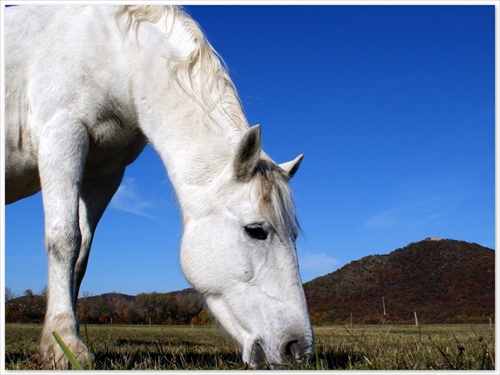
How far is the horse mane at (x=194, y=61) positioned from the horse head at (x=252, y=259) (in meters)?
0.65

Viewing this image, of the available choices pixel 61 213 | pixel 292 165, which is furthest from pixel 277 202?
pixel 61 213

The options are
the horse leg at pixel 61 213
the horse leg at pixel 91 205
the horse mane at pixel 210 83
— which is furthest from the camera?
the horse leg at pixel 91 205

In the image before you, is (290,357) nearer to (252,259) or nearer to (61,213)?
(252,259)

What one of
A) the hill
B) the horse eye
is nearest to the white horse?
the horse eye

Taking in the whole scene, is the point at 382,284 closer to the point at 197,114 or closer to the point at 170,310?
the point at 170,310

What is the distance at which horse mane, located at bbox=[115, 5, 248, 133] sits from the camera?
406cm

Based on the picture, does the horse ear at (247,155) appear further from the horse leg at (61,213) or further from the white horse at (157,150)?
the horse leg at (61,213)

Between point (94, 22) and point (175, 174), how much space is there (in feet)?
5.41

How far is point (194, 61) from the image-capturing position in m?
4.25

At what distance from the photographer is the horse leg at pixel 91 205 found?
435cm

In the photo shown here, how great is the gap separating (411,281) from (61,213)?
3008 inches

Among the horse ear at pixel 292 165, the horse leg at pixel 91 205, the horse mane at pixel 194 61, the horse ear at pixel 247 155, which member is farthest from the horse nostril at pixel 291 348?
the horse leg at pixel 91 205

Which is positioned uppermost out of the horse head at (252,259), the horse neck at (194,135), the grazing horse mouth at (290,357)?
the horse neck at (194,135)

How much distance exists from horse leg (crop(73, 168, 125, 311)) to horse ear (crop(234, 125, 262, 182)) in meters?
1.82
